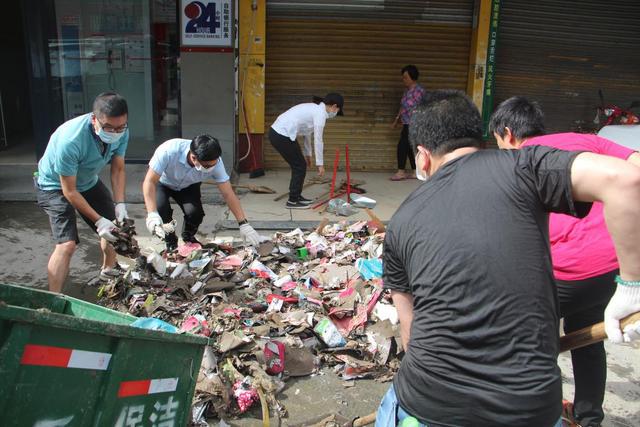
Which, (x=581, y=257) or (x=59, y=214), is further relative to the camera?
(x=59, y=214)

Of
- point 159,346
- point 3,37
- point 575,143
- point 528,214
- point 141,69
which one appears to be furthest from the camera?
point 3,37

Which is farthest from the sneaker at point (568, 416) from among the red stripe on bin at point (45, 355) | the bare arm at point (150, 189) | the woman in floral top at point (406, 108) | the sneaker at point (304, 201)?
the woman in floral top at point (406, 108)

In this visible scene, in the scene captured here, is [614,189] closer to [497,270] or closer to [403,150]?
[497,270]

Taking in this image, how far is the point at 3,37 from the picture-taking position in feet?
32.6

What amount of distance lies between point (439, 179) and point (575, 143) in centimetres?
133

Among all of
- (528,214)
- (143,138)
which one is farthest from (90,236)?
(528,214)

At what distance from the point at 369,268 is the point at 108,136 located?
2.40 metres

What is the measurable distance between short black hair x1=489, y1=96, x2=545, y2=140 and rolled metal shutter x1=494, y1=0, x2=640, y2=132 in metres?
6.62

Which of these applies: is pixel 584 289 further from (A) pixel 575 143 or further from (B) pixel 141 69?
(B) pixel 141 69

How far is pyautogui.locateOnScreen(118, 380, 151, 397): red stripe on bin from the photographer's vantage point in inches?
93.8

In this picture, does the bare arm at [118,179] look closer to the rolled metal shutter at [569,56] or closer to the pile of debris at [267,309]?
the pile of debris at [267,309]

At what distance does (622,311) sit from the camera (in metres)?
2.04

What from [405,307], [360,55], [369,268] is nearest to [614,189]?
[405,307]

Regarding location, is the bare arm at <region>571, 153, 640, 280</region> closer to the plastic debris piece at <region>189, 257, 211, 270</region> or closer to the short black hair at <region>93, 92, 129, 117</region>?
the short black hair at <region>93, 92, 129, 117</region>
